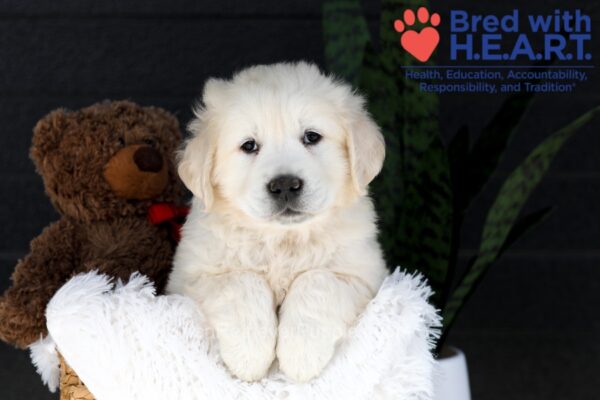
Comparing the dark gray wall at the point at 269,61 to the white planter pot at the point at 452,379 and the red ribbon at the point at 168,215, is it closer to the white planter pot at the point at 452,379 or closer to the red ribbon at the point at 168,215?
the red ribbon at the point at 168,215

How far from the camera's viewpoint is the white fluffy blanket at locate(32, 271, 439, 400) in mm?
1445

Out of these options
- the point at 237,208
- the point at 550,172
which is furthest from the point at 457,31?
the point at 237,208

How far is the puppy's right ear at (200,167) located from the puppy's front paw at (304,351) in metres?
0.37

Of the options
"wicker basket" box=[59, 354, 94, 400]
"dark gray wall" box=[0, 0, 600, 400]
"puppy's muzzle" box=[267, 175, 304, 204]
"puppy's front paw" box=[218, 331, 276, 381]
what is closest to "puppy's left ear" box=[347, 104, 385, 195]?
"puppy's muzzle" box=[267, 175, 304, 204]

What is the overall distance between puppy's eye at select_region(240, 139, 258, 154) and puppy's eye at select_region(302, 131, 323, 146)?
0.11m

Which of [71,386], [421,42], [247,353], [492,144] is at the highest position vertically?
[421,42]

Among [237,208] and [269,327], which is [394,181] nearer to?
[237,208]

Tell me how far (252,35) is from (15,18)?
94cm

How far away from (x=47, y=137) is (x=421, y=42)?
3.46 ft

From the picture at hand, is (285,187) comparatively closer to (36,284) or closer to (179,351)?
(179,351)

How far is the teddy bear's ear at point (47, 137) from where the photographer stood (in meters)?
1.90

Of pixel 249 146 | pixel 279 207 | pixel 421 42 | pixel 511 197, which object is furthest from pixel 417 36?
pixel 279 207

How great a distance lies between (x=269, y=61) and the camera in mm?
2963

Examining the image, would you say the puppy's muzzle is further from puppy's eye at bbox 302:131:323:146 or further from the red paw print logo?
the red paw print logo
